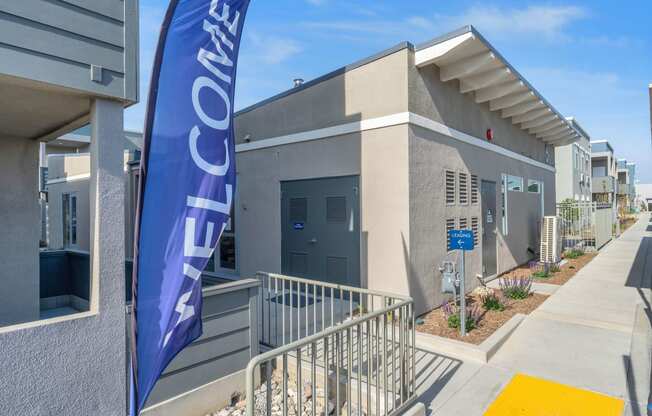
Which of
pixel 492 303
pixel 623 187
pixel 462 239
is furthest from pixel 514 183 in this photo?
pixel 623 187

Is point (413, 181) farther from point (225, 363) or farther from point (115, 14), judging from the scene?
point (115, 14)

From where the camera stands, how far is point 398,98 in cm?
516

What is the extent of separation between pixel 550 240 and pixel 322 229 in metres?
6.82

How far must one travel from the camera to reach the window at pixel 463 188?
21.5 ft

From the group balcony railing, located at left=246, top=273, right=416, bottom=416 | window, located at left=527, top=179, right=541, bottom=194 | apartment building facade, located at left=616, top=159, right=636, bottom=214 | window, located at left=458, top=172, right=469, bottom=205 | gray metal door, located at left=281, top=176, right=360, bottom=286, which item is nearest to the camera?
balcony railing, located at left=246, top=273, right=416, bottom=416

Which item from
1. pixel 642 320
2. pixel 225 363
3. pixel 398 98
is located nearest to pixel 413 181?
pixel 398 98

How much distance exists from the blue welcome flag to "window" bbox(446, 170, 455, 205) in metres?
4.51

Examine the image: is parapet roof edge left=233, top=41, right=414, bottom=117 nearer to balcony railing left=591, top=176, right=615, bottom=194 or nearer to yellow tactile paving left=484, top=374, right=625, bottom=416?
yellow tactile paving left=484, top=374, right=625, bottom=416

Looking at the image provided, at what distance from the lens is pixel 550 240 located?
953 centimetres

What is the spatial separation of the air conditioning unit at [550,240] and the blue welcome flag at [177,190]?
950cm

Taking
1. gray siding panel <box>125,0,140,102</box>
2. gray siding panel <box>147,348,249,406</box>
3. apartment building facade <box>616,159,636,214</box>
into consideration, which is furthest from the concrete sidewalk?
apartment building facade <box>616,159,636,214</box>

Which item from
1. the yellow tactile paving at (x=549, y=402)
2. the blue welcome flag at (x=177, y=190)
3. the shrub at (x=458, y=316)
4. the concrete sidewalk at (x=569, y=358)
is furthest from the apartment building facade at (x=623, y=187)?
the blue welcome flag at (x=177, y=190)

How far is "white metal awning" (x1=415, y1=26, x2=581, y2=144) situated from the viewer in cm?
514

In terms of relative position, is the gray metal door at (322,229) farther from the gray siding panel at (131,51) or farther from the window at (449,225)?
the gray siding panel at (131,51)
